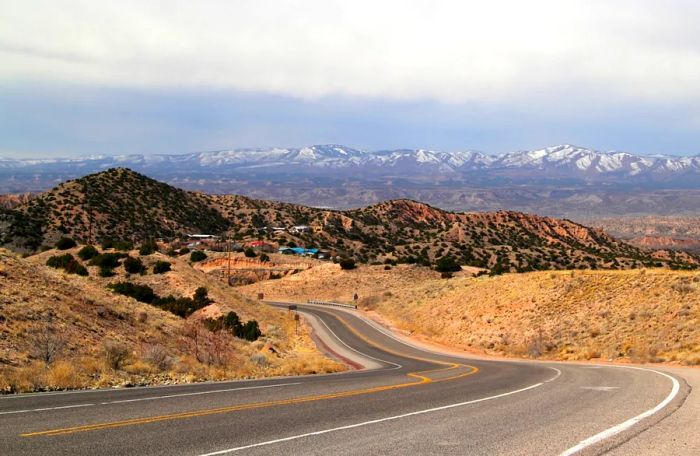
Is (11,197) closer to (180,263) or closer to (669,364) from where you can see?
(180,263)

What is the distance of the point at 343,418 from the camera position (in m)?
11.1

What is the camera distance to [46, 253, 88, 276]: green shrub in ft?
144

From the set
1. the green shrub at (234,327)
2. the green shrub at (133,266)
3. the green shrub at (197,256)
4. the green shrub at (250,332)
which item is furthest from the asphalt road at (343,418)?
the green shrub at (197,256)

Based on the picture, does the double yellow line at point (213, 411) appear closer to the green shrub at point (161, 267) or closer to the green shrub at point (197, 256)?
the green shrub at point (161, 267)

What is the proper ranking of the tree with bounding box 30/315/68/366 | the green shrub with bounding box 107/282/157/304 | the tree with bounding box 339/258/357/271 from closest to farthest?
1. the tree with bounding box 30/315/68/366
2. the green shrub with bounding box 107/282/157/304
3. the tree with bounding box 339/258/357/271

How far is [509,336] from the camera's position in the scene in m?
40.4

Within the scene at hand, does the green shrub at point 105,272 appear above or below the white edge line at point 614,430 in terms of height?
below

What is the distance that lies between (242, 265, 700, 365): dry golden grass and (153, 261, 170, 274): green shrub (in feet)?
70.0

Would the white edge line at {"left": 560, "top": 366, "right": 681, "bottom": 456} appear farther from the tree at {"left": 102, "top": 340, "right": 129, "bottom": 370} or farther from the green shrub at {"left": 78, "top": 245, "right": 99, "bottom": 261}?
the green shrub at {"left": 78, "top": 245, "right": 99, "bottom": 261}

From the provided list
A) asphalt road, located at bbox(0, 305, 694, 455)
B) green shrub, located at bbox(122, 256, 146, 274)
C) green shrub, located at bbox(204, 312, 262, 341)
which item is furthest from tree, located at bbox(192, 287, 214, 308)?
asphalt road, located at bbox(0, 305, 694, 455)

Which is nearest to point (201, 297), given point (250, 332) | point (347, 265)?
point (250, 332)

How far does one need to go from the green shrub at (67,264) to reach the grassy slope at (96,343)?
13.5 metres

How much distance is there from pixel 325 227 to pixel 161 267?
3056 inches

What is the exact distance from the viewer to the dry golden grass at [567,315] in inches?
1259
